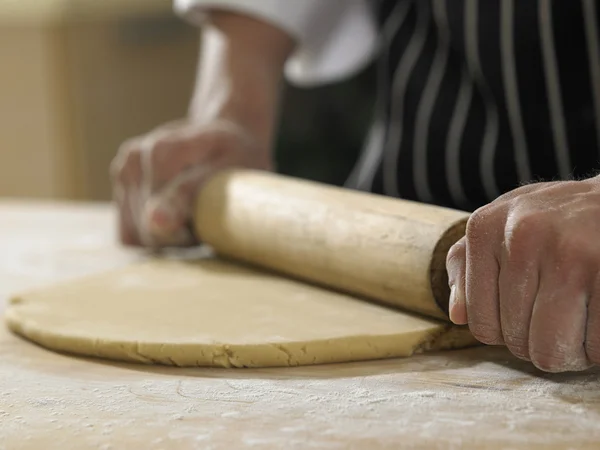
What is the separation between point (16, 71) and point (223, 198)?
2.77 metres

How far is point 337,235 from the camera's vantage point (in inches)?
39.2

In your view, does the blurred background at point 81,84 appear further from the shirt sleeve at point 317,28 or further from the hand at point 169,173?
the hand at point 169,173

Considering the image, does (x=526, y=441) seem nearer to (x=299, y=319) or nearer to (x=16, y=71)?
(x=299, y=319)

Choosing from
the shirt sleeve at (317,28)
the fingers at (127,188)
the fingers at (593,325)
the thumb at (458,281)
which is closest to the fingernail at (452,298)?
the thumb at (458,281)

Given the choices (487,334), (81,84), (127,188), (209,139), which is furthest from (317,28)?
(81,84)

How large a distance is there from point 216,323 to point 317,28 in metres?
0.91

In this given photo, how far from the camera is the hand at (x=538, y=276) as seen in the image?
68cm

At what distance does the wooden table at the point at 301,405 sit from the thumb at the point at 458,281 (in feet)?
0.18

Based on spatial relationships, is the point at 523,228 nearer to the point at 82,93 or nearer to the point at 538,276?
the point at 538,276

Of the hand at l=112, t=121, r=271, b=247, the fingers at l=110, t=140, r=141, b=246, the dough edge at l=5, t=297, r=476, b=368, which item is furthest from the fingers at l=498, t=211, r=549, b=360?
the fingers at l=110, t=140, r=141, b=246

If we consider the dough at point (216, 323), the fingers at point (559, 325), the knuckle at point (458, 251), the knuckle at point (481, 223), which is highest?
the knuckle at point (481, 223)

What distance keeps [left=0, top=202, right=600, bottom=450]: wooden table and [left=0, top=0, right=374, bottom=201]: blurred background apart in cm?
289

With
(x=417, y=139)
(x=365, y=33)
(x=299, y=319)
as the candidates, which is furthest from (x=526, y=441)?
(x=365, y=33)

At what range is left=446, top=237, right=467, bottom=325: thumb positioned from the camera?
2.52 feet
